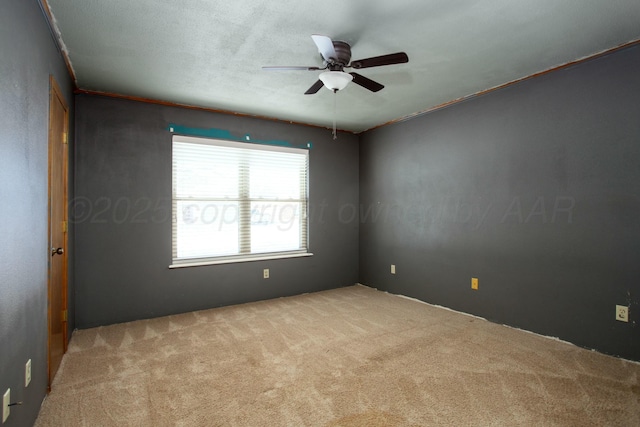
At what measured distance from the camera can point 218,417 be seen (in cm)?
187

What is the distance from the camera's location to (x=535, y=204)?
10.2ft

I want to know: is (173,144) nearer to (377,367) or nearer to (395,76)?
(395,76)

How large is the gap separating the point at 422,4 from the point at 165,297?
3.81m

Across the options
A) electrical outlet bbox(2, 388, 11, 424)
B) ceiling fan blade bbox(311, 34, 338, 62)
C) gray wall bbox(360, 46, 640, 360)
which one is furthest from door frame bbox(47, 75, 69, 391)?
gray wall bbox(360, 46, 640, 360)

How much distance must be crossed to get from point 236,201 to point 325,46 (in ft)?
8.44

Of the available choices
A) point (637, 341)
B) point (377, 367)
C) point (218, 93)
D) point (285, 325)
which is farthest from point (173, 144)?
point (637, 341)

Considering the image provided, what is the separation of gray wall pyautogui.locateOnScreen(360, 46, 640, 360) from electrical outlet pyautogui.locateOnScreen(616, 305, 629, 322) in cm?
3

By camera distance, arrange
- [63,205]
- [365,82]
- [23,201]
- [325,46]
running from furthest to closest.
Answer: [63,205] < [365,82] < [325,46] < [23,201]

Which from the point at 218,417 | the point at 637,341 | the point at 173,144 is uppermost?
the point at 173,144

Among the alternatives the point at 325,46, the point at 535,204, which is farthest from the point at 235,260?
the point at 535,204

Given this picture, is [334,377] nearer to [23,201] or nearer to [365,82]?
[23,201]

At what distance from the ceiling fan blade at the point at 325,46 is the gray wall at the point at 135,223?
89.5 inches

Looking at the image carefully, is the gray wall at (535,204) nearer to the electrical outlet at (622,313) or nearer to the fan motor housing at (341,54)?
the electrical outlet at (622,313)

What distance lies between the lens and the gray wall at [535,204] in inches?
101
